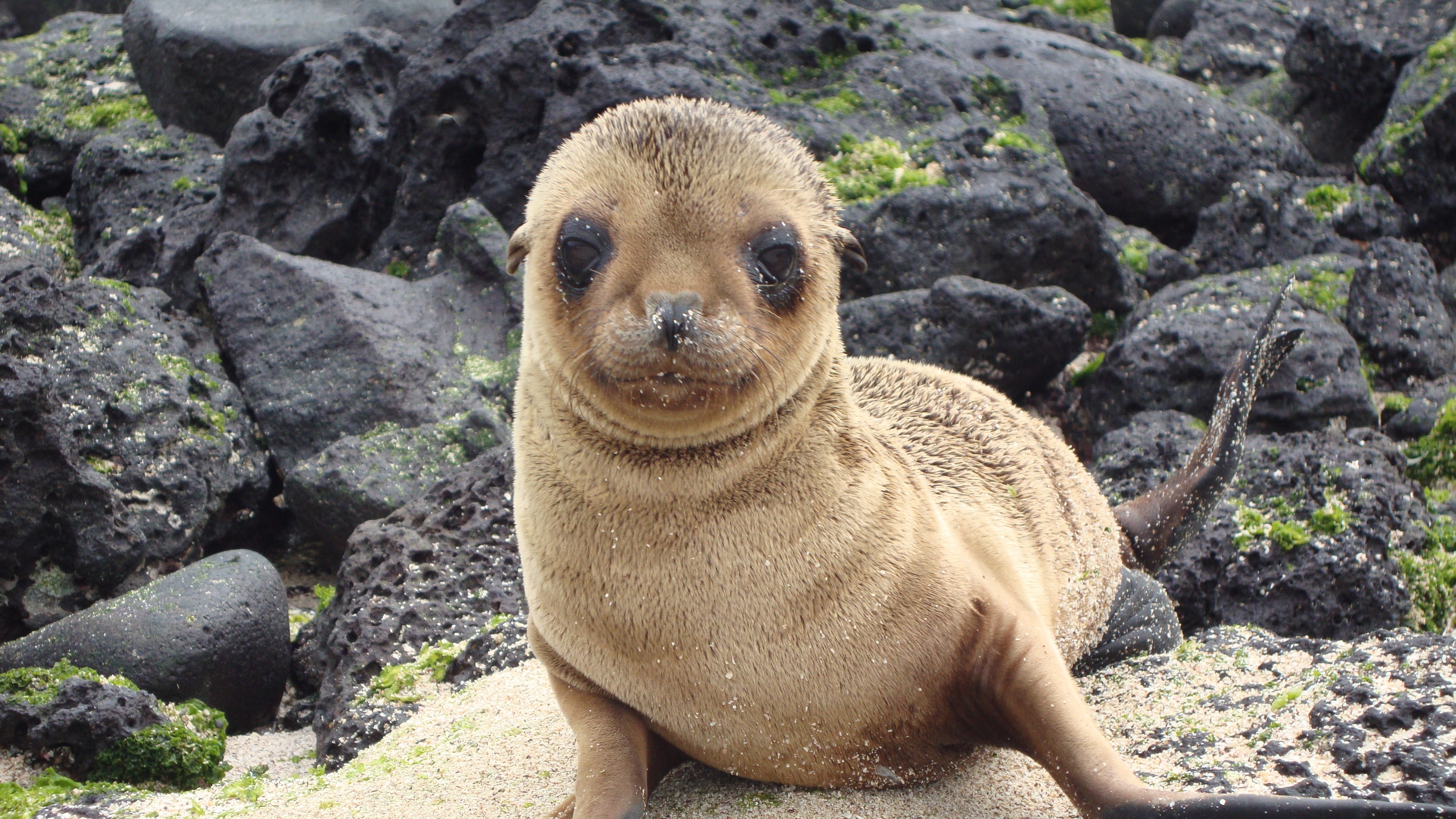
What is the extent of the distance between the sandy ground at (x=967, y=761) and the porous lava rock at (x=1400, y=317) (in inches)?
167

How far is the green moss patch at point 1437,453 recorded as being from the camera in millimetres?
6602

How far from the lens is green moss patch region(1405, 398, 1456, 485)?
660 cm

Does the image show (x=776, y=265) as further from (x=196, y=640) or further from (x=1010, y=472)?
(x=196, y=640)

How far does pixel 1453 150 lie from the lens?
897cm

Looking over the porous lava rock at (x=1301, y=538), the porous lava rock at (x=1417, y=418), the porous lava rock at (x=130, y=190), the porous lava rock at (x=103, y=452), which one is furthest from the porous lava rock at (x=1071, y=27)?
the porous lava rock at (x=103, y=452)

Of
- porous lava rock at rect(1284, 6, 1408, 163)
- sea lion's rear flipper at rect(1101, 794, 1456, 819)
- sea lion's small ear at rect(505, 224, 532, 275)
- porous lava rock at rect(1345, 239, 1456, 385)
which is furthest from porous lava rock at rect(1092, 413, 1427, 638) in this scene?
porous lava rock at rect(1284, 6, 1408, 163)

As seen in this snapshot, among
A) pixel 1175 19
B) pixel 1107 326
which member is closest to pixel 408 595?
pixel 1107 326

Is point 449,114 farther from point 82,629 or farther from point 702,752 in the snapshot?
point 702,752

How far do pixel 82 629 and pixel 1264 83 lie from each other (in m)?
10.7

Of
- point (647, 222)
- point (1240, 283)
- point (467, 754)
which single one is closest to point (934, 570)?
point (647, 222)

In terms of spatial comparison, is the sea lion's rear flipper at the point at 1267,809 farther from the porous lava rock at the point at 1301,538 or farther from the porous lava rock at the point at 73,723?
the porous lava rock at the point at 73,723

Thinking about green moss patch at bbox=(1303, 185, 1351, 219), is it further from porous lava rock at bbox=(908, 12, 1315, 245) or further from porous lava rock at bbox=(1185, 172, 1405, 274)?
porous lava rock at bbox=(908, 12, 1315, 245)

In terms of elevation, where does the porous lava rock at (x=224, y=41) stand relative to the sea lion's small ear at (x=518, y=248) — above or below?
below

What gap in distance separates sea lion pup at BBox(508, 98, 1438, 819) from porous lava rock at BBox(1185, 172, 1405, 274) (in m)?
6.01
